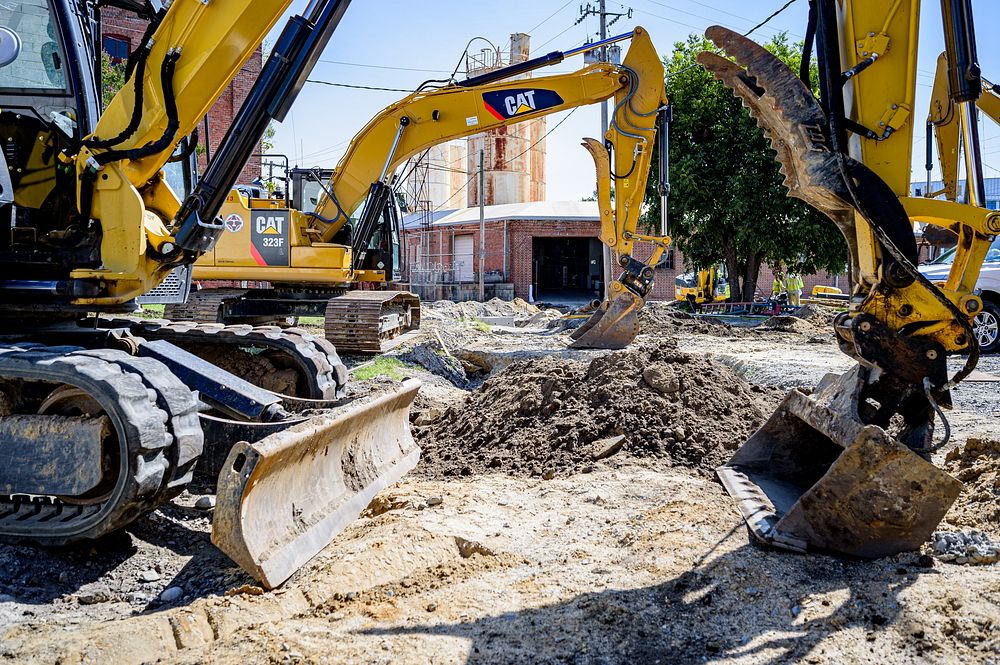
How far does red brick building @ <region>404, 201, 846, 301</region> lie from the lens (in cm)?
3244

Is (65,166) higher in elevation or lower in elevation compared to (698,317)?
higher

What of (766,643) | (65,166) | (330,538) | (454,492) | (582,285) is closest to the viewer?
(766,643)

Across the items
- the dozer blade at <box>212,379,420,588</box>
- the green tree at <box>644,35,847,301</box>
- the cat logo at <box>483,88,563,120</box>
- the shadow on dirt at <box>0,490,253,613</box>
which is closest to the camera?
the dozer blade at <box>212,379,420,588</box>

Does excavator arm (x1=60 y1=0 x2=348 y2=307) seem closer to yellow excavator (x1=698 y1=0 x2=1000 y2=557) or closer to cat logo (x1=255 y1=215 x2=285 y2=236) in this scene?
yellow excavator (x1=698 y1=0 x2=1000 y2=557)

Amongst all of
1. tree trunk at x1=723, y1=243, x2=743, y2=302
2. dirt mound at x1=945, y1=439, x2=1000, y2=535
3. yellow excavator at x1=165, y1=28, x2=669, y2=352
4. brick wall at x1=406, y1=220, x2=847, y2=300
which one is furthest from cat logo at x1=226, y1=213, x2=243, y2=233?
Result: brick wall at x1=406, y1=220, x2=847, y2=300

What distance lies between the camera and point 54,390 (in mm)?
4137

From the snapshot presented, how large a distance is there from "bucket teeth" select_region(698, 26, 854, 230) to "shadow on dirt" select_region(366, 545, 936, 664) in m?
1.68

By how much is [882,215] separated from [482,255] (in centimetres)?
2668

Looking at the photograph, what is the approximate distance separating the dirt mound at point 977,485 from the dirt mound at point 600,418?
1539mm

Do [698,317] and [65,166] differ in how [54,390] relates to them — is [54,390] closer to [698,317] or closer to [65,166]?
[65,166]

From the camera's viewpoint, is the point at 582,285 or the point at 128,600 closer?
the point at 128,600

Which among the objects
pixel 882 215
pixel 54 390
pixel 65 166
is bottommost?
pixel 54 390

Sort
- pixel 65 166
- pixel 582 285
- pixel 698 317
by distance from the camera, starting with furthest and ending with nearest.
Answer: pixel 582 285 < pixel 698 317 < pixel 65 166

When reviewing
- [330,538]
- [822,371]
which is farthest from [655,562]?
[822,371]
